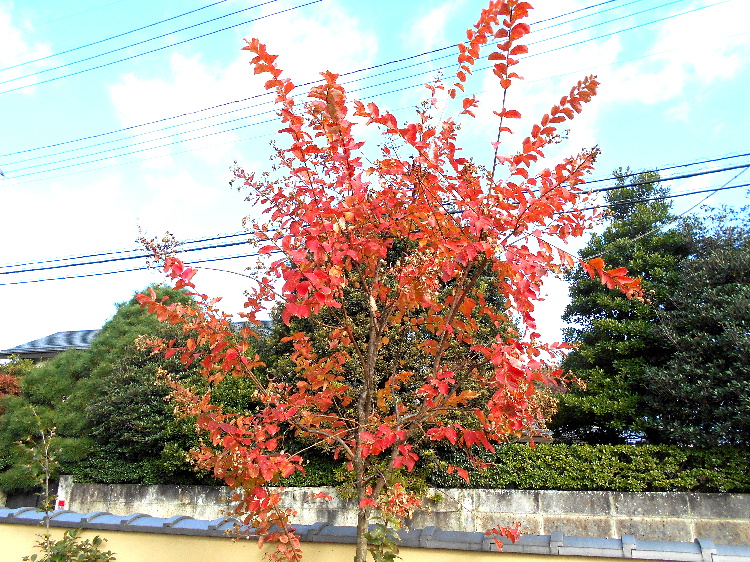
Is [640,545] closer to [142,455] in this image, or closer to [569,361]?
[569,361]

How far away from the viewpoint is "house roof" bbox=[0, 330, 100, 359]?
18406 millimetres

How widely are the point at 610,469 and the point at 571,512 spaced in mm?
812

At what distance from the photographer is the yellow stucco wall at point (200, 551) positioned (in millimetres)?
3351

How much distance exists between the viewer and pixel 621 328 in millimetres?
8227

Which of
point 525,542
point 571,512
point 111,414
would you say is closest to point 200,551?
point 525,542

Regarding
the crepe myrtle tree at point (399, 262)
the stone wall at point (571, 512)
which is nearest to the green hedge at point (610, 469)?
the stone wall at point (571, 512)

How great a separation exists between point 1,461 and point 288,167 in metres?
11.8

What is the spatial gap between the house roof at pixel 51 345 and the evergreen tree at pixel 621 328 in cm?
1547

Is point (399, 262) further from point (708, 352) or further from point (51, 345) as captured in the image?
point (51, 345)

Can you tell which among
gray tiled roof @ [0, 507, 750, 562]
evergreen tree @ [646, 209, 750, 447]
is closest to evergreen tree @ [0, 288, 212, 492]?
gray tiled roof @ [0, 507, 750, 562]

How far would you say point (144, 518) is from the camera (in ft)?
14.0

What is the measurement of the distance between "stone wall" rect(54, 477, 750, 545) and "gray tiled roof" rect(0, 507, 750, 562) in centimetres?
342

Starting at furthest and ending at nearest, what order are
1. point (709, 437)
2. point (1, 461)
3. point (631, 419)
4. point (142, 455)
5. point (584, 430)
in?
1. point (1, 461)
2. point (142, 455)
3. point (584, 430)
4. point (631, 419)
5. point (709, 437)

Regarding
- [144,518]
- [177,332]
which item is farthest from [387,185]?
[177,332]
